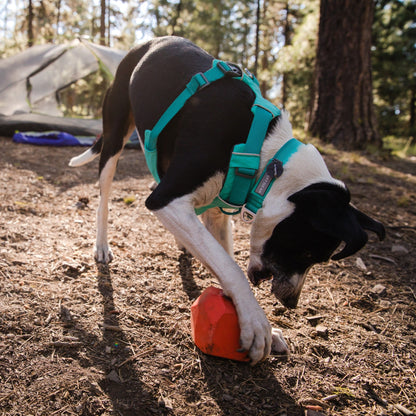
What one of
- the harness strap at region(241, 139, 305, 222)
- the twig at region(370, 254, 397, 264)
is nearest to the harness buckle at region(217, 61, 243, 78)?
the harness strap at region(241, 139, 305, 222)

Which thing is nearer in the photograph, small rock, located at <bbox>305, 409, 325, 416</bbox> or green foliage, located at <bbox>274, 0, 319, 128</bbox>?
small rock, located at <bbox>305, 409, 325, 416</bbox>

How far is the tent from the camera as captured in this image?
8.32 meters

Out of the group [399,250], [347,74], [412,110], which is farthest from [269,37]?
[399,250]

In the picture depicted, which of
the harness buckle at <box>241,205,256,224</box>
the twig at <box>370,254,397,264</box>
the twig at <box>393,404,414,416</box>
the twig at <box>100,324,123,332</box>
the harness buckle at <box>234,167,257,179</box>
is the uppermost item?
the harness buckle at <box>234,167,257,179</box>

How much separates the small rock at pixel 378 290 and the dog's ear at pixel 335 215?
3.42 feet

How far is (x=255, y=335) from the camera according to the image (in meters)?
1.83

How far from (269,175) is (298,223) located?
325 millimetres

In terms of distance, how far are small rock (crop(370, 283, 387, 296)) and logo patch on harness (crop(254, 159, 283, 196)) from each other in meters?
1.38

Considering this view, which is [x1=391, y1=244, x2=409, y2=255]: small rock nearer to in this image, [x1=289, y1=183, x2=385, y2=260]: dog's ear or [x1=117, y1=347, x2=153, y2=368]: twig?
[x1=289, y1=183, x2=385, y2=260]: dog's ear

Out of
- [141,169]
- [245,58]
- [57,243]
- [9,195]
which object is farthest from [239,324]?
[245,58]

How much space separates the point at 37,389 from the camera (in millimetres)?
1666

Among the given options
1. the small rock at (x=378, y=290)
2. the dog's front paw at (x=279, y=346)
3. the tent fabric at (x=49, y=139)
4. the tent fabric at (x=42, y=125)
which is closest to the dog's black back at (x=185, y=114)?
the dog's front paw at (x=279, y=346)

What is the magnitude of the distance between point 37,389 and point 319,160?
6.00 ft

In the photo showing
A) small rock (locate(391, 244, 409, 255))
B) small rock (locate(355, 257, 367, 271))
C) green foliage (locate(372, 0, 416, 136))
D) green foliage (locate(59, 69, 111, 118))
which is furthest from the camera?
green foliage (locate(372, 0, 416, 136))
